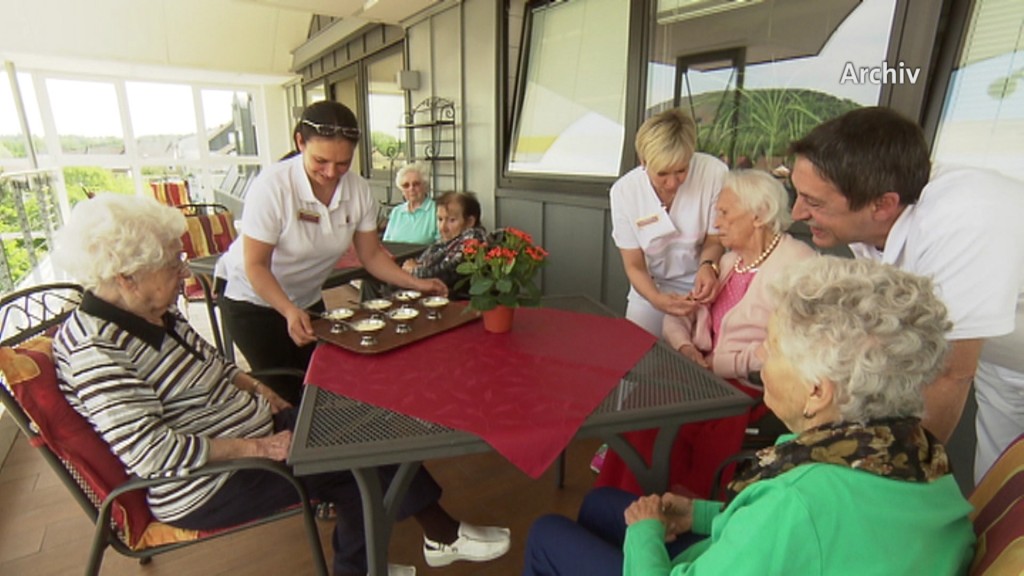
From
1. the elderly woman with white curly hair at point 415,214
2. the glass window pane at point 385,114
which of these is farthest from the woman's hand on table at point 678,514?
the glass window pane at point 385,114

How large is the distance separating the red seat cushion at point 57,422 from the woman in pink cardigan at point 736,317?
4.50 ft

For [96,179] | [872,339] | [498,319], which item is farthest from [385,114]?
[872,339]

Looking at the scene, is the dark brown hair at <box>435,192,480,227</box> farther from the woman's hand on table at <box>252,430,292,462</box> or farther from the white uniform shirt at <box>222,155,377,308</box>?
the woman's hand on table at <box>252,430,292,462</box>

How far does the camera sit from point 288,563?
71.0 inches

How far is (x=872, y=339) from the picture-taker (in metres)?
0.77

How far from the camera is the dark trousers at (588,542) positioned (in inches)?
42.1

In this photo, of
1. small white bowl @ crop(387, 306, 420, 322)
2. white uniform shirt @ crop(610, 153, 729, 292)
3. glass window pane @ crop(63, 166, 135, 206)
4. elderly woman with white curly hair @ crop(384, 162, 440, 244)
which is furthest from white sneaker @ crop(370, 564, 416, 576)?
glass window pane @ crop(63, 166, 135, 206)

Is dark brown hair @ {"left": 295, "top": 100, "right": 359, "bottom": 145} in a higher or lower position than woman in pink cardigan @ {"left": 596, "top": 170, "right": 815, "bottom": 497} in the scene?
higher

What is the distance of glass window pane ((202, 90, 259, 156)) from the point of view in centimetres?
967

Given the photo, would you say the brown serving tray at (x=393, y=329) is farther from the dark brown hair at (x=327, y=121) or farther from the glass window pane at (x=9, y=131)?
the glass window pane at (x=9, y=131)

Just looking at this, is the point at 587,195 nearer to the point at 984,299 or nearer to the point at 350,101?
the point at 984,299

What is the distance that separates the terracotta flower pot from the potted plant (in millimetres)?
33

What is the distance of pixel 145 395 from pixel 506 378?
2.82ft

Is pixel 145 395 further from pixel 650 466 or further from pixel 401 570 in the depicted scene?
pixel 650 466
